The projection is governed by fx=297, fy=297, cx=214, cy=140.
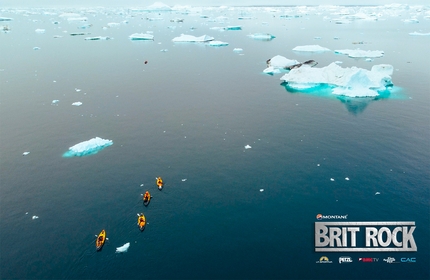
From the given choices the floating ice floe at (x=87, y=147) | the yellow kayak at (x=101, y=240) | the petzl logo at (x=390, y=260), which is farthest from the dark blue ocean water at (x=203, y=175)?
the floating ice floe at (x=87, y=147)

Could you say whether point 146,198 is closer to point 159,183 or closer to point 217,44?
point 159,183

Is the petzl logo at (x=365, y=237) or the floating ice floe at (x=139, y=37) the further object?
the floating ice floe at (x=139, y=37)

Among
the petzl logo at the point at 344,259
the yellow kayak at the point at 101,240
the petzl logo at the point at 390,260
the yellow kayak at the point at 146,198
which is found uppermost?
the yellow kayak at the point at 146,198

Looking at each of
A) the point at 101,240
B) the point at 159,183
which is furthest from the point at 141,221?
the point at 159,183

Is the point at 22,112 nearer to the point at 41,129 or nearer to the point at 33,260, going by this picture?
the point at 41,129

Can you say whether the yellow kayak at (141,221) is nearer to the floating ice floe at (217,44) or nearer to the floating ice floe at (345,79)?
the floating ice floe at (345,79)

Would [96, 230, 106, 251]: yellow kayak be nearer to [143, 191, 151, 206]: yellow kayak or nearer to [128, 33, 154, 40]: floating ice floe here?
[143, 191, 151, 206]: yellow kayak

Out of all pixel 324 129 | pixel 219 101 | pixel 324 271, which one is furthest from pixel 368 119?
pixel 324 271
